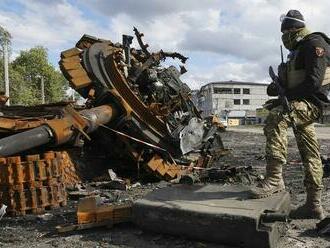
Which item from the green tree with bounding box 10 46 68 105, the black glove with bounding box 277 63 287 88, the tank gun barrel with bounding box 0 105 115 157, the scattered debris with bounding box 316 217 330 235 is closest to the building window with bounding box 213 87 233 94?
the green tree with bounding box 10 46 68 105

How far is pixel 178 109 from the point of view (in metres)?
9.56

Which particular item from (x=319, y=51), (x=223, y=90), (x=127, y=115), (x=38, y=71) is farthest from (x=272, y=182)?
(x=223, y=90)

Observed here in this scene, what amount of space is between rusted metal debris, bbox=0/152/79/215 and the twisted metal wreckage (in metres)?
0.45

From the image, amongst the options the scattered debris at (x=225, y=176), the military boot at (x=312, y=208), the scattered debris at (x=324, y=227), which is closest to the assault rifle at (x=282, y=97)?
the military boot at (x=312, y=208)

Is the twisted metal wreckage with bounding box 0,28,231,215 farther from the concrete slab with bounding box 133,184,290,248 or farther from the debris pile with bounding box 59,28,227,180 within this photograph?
the concrete slab with bounding box 133,184,290,248

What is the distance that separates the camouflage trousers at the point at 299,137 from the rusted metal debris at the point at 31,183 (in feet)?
8.64

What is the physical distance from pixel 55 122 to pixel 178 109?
134 inches

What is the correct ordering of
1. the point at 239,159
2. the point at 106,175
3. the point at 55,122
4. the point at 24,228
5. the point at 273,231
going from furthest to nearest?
the point at 239,159, the point at 106,175, the point at 55,122, the point at 24,228, the point at 273,231

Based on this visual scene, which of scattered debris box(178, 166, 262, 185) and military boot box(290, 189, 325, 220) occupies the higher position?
scattered debris box(178, 166, 262, 185)

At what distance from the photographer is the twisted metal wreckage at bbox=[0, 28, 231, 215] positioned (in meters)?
7.00

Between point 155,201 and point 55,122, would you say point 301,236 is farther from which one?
point 55,122

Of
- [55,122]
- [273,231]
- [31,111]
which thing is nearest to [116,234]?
[273,231]

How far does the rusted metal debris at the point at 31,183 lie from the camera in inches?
226

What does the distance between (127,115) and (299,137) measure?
3.51 meters
